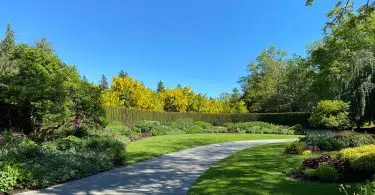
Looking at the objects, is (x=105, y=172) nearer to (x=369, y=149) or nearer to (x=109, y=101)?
(x=369, y=149)

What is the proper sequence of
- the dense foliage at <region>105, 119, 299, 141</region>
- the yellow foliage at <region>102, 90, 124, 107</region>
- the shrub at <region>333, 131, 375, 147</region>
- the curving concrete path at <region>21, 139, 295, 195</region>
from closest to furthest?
the curving concrete path at <region>21, 139, 295, 195</region>
the shrub at <region>333, 131, 375, 147</region>
the dense foliage at <region>105, 119, 299, 141</region>
the yellow foliage at <region>102, 90, 124, 107</region>

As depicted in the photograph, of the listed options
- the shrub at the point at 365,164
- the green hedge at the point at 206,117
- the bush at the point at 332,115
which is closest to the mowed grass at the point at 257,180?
the shrub at the point at 365,164

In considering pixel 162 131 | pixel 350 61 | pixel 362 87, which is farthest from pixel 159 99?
pixel 362 87

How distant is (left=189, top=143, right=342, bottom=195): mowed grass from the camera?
8.48 metres

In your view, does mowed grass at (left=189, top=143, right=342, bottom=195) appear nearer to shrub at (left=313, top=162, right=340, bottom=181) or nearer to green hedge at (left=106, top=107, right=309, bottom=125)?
shrub at (left=313, top=162, right=340, bottom=181)

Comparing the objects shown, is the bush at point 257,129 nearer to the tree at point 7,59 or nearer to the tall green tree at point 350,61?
the tall green tree at point 350,61

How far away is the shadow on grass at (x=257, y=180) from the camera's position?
8500 millimetres

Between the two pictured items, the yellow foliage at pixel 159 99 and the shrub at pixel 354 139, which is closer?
the shrub at pixel 354 139

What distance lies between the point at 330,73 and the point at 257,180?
1175 inches

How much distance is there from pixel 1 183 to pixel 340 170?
8.10m

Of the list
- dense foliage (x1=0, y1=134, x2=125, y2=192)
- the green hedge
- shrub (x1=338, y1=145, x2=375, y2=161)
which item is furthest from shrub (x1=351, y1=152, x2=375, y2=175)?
the green hedge

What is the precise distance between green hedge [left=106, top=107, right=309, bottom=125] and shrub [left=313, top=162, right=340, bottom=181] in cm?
2203

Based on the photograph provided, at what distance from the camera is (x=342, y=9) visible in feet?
30.9

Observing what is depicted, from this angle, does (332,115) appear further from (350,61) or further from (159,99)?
(159,99)
